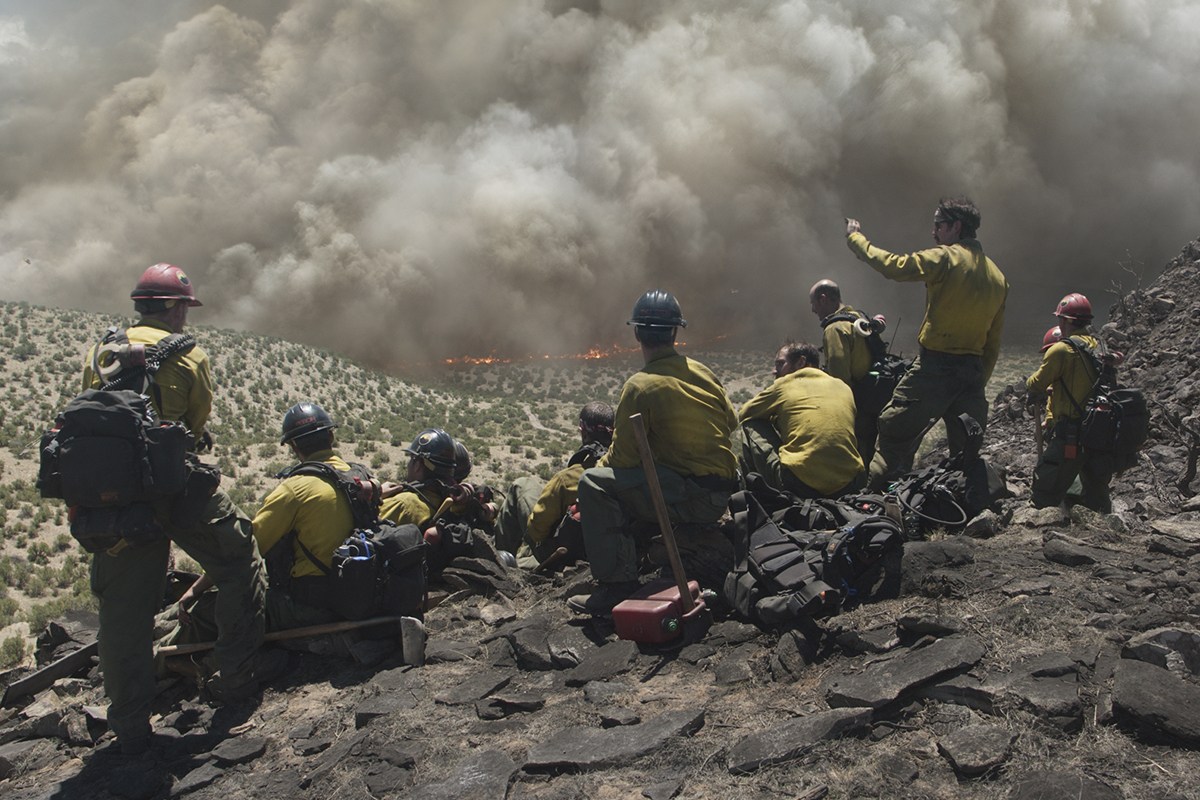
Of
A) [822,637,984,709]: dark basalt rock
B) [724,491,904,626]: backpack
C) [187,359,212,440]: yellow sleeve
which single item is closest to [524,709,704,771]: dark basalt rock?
[822,637,984,709]: dark basalt rock

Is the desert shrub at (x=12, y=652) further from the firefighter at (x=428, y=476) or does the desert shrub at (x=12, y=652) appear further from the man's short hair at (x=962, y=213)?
the man's short hair at (x=962, y=213)

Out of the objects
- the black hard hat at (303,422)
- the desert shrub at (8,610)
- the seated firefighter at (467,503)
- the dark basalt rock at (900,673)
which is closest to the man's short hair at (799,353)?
the seated firefighter at (467,503)

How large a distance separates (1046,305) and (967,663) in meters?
39.5

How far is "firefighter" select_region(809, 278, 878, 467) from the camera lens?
23.9ft

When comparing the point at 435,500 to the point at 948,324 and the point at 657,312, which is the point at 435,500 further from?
the point at 948,324

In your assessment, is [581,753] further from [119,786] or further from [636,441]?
[119,786]

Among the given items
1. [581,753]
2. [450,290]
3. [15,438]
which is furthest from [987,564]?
[450,290]

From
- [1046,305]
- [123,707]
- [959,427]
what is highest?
[1046,305]

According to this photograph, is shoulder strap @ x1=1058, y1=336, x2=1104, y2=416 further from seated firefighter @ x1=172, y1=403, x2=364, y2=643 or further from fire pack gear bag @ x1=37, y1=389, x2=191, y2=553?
fire pack gear bag @ x1=37, y1=389, x2=191, y2=553

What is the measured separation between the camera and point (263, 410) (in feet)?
83.6

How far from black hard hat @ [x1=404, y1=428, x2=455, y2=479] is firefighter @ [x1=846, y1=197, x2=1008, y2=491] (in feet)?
10.3

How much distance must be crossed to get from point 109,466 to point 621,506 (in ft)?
8.70

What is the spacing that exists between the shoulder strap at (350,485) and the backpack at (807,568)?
2.25 m

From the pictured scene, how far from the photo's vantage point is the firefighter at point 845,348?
287 inches
